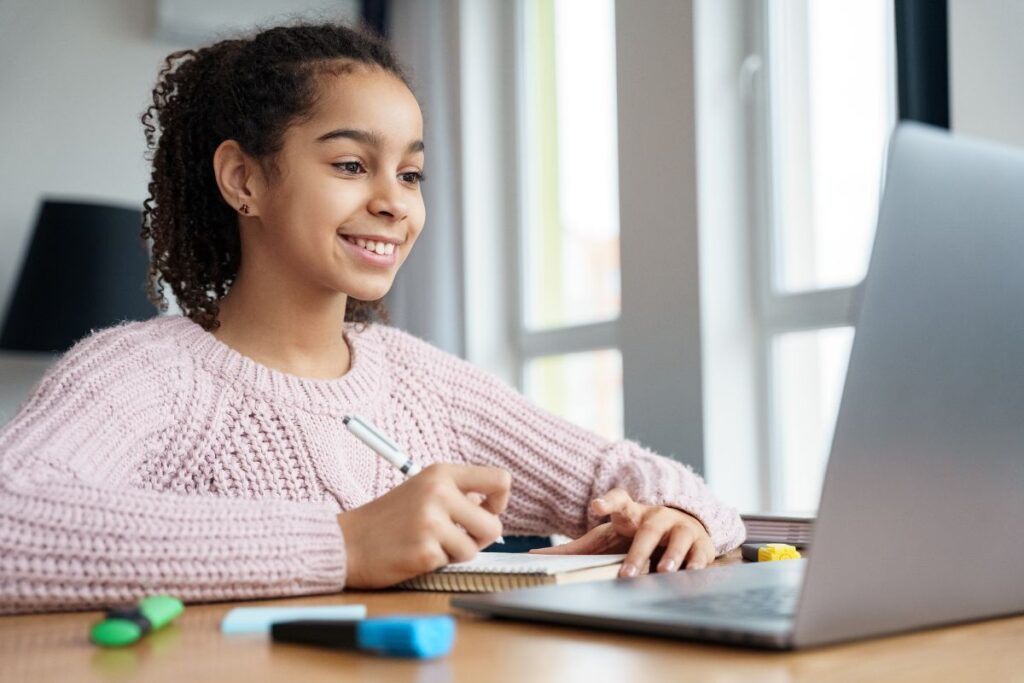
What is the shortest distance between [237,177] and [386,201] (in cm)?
22

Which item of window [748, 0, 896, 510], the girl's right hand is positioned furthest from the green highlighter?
window [748, 0, 896, 510]

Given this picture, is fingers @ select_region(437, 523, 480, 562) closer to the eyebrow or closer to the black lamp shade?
the eyebrow

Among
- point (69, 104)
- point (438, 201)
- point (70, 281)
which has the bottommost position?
point (70, 281)

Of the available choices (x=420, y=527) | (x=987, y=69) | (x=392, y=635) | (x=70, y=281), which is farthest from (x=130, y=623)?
(x=70, y=281)

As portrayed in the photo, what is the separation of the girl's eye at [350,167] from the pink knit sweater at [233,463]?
0.76 feet

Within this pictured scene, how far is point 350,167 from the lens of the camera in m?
1.43

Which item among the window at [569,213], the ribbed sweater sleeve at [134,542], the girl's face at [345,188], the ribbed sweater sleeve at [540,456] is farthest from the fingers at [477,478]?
the window at [569,213]

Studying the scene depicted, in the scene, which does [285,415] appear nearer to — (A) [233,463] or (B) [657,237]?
(A) [233,463]

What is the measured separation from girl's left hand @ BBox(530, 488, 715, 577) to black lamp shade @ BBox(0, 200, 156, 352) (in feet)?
7.18

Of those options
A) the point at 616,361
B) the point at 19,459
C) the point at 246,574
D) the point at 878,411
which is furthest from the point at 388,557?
the point at 616,361

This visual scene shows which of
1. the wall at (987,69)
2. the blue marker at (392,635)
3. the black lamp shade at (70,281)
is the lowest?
the blue marker at (392,635)

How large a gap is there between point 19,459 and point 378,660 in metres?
0.47

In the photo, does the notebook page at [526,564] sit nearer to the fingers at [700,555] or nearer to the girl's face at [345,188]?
the fingers at [700,555]

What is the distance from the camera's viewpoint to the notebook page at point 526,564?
0.93m
